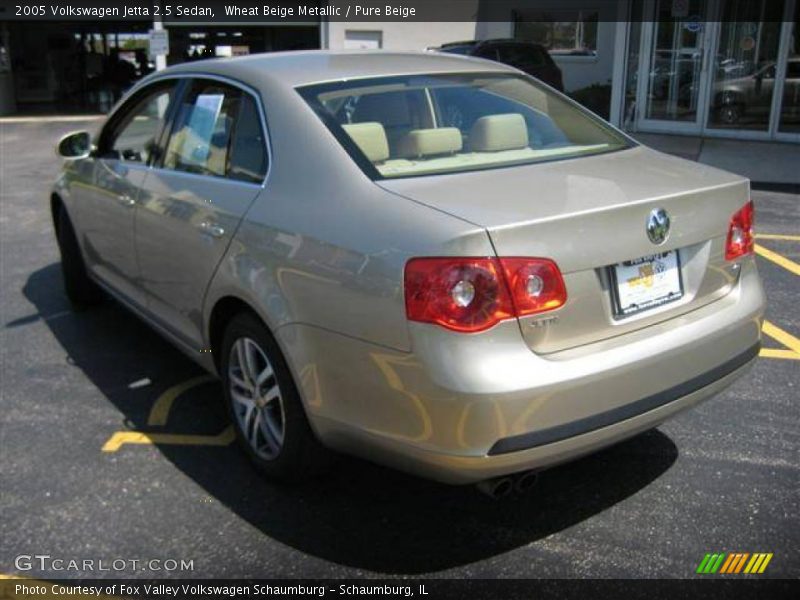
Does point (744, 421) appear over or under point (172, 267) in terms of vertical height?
under

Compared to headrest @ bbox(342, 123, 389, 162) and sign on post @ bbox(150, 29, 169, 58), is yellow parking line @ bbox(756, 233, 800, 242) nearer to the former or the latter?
headrest @ bbox(342, 123, 389, 162)

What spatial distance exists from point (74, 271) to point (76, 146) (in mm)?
949

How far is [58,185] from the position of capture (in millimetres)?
5379

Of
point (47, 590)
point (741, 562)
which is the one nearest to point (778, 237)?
point (741, 562)

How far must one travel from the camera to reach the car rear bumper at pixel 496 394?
7.88ft

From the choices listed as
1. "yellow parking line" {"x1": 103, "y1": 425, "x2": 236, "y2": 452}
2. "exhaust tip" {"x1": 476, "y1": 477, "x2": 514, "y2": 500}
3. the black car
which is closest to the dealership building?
the black car

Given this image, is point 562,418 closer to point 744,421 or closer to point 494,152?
point 494,152

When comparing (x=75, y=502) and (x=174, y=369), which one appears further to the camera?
(x=174, y=369)

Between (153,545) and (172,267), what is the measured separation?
4.33ft

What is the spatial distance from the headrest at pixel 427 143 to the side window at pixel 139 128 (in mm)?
1579

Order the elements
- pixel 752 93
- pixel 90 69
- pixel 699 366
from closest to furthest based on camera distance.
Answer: pixel 699 366 → pixel 752 93 → pixel 90 69

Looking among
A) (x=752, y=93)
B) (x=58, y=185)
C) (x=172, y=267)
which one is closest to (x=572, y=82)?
(x=752, y=93)

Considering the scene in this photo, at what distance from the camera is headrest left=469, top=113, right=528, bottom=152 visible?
3.29 meters

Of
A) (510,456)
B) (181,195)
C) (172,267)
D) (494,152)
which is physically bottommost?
(510,456)
